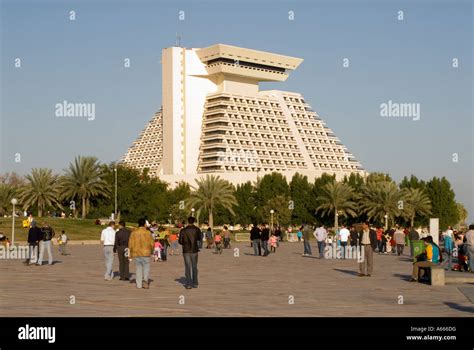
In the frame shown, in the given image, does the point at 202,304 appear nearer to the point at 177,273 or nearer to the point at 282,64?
the point at 177,273

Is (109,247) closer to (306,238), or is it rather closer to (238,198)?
(306,238)

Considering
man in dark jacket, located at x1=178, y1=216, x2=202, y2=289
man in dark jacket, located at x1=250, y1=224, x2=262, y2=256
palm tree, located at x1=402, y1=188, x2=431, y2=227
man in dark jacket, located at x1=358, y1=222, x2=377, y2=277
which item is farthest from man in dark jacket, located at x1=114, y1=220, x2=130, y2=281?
palm tree, located at x1=402, y1=188, x2=431, y2=227

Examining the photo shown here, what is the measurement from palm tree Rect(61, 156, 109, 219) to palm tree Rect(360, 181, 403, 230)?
3400 centimetres

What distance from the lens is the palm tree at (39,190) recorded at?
91188 millimetres

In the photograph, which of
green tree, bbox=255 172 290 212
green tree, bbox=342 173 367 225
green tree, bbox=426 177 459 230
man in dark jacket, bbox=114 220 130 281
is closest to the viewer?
man in dark jacket, bbox=114 220 130 281

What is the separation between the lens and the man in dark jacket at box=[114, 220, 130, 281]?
69.5 ft

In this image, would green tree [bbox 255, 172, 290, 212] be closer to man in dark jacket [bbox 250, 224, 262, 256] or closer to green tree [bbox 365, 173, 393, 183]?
green tree [bbox 365, 173, 393, 183]

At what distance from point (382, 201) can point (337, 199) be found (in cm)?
595

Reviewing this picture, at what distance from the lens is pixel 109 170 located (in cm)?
9750

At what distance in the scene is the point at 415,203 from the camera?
4313 inches

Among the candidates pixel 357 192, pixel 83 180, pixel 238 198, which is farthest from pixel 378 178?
pixel 83 180

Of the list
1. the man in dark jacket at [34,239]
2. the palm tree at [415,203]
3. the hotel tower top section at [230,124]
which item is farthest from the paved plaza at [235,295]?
the hotel tower top section at [230,124]
